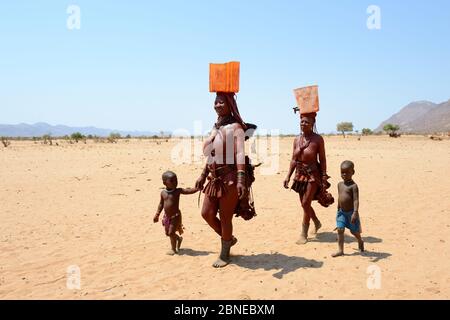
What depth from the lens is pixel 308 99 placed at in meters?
6.66

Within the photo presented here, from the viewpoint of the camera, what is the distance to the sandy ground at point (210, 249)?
4.91 meters

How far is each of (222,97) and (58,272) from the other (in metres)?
3.54

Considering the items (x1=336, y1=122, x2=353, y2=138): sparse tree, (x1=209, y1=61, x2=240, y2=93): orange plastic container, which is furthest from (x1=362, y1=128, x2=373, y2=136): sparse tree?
(x1=209, y1=61, x2=240, y2=93): orange plastic container

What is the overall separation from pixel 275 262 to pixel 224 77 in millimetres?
2960

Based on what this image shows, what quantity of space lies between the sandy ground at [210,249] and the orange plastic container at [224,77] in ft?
8.81

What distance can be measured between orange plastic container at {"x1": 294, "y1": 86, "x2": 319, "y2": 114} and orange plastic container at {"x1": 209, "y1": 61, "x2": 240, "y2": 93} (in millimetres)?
1654

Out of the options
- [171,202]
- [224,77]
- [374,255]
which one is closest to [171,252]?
[171,202]

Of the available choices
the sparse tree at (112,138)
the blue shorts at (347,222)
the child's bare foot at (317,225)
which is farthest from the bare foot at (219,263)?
the sparse tree at (112,138)

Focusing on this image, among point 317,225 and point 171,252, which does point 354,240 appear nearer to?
point 317,225

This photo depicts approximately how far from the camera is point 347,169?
5875 millimetres

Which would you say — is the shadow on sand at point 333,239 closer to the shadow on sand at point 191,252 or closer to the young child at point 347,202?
the young child at point 347,202

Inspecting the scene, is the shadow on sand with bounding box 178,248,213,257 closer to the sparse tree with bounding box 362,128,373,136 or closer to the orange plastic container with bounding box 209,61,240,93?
the orange plastic container with bounding box 209,61,240,93
